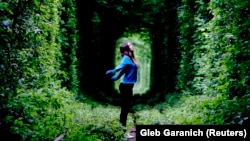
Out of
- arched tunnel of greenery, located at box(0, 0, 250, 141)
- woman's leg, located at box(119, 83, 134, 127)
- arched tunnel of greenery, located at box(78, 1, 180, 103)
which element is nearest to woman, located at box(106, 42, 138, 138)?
woman's leg, located at box(119, 83, 134, 127)

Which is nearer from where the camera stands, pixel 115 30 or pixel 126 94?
pixel 126 94

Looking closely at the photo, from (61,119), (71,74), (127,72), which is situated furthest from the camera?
(71,74)

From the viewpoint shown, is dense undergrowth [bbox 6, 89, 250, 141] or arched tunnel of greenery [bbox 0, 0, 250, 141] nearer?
dense undergrowth [bbox 6, 89, 250, 141]

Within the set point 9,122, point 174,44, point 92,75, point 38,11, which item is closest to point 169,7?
point 174,44

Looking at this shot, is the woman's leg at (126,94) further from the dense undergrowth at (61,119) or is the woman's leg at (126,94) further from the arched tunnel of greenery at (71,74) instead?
the dense undergrowth at (61,119)

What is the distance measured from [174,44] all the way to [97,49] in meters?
5.28

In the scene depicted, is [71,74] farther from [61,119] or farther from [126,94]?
[61,119]

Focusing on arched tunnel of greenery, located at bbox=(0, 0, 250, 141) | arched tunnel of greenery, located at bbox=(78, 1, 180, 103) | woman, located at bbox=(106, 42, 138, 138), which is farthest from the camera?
arched tunnel of greenery, located at bbox=(78, 1, 180, 103)

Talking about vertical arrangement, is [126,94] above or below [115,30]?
below

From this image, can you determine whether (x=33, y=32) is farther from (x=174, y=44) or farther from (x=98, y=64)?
(x=98, y=64)

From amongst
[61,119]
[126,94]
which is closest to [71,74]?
[126,94]

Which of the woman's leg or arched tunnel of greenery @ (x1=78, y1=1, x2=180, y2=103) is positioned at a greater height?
arched tunnel of greenery @ (x1=78, y1=1, x2=180, y2=103)

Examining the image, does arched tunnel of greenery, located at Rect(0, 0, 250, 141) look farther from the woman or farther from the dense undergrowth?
the woman

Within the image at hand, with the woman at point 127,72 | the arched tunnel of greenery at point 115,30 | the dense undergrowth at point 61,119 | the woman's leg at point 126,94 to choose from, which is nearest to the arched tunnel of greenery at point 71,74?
the dense undergrowth at point 61,119
